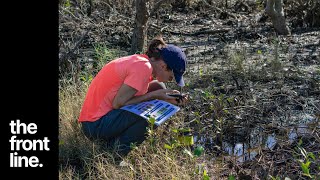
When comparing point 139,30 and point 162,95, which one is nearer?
point 162,95

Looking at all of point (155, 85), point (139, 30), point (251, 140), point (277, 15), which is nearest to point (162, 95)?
point (155, 85)

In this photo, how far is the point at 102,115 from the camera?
16.8 feet

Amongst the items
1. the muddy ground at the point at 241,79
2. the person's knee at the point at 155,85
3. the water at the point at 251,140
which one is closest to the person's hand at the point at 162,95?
the person's knee at the point at 155,85

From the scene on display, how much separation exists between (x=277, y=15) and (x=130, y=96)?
4.12 metres

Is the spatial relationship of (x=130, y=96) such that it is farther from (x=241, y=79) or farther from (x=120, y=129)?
(x=241, y=79)

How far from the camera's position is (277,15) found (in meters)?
8.62

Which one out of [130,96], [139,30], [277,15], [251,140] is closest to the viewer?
[130,96]

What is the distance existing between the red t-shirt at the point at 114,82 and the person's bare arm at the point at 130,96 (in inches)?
1.6

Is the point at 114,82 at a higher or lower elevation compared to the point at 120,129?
higher

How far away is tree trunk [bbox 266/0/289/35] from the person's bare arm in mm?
3771

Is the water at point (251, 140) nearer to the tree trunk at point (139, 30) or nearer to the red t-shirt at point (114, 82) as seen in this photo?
the red t-shirt at point (114, 82)

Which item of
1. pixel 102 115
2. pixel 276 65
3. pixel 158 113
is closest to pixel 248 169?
pixel 158 113

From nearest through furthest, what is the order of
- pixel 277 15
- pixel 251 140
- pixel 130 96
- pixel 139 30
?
pixel 130 96
pixel 251 140
pixel 139 30
pixel 277 15

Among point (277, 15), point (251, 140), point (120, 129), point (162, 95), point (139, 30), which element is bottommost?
point (251, 140)
